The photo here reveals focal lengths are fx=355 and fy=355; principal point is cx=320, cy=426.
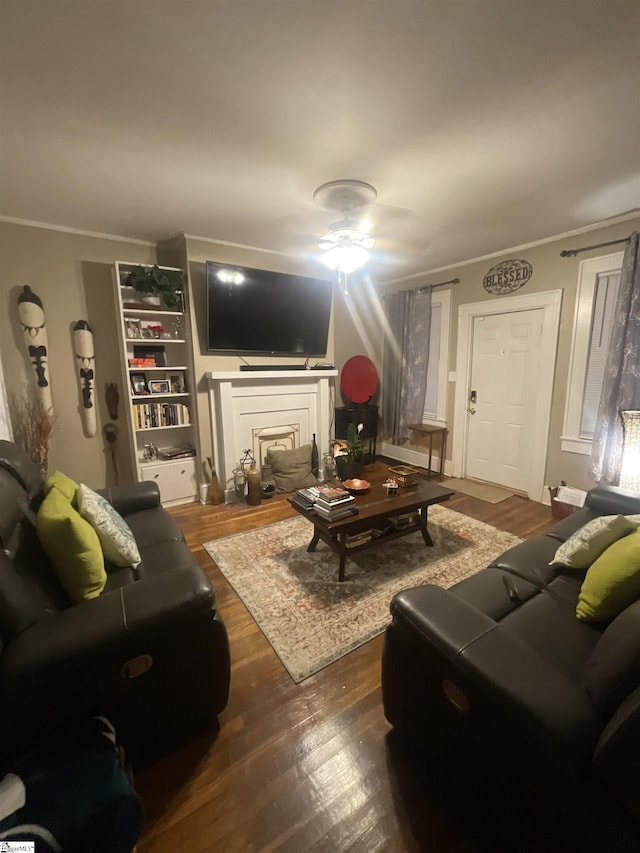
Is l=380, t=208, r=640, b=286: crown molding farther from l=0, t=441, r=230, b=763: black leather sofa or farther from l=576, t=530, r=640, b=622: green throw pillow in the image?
l=0, t=441, r=230, b=763: black leather sofa

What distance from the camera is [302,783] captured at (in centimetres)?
121

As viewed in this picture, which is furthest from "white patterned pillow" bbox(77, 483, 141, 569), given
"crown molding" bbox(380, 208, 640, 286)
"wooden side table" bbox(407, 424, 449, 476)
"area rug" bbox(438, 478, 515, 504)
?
"crown molding" bbox(380, 208, 640, 286)

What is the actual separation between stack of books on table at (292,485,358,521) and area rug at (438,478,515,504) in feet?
6.19

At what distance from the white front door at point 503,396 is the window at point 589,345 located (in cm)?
32

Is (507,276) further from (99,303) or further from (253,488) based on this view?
(99,303)

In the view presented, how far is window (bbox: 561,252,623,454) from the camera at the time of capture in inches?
116

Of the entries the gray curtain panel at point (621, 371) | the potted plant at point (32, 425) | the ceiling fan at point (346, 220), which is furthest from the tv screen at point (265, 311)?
the gray curtain panel at point (621, 371)

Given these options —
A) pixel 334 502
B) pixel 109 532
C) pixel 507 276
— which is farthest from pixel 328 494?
pixel 507 276

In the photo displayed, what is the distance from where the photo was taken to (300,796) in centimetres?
117

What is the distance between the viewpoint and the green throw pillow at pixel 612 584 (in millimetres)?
1220

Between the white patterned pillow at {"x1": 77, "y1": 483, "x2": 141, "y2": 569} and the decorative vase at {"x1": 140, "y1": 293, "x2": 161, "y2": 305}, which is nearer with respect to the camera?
the white patterned pillow at {"x1": 77, "y1": 483, "x2": 141, "y2": 569}

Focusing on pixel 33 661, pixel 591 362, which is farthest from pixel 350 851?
pixel 591 362

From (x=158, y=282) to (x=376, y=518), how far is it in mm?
2623

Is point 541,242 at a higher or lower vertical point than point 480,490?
higher
